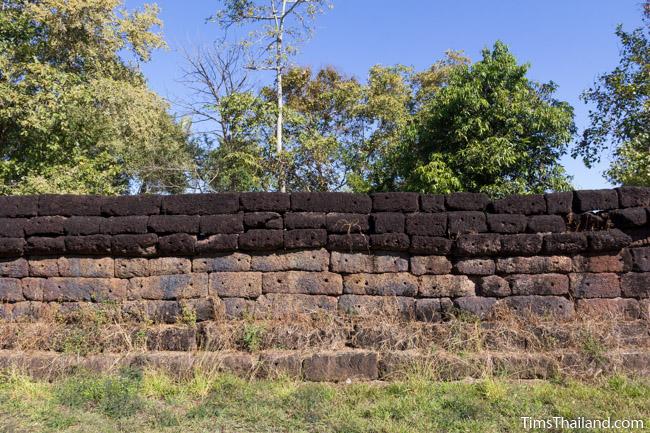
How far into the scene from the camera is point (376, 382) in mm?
5246

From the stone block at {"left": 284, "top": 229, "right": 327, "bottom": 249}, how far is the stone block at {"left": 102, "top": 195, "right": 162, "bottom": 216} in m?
1.60

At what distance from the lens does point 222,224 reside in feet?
A: 20.0

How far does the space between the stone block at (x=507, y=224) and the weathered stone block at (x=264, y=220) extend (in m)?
2.39

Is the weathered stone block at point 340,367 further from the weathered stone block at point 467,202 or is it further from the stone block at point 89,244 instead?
the stone block at point 89,244

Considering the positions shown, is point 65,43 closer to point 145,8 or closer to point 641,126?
point 145,8

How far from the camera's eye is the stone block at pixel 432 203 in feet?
20.0

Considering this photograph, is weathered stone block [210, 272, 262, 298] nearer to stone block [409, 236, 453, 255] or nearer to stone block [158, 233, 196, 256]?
stone block [158, 233, 196, 256]

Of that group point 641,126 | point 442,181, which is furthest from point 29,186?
point 641,126

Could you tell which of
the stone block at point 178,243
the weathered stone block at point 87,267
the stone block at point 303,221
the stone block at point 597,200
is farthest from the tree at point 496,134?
the weathered stone block at point 87,267

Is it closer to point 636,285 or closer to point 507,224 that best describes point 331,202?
point 507,224

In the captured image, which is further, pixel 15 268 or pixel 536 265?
pixel 15 268

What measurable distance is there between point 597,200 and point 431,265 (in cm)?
199

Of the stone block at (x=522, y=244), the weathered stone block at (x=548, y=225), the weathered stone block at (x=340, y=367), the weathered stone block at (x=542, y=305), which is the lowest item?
the weathered stone block at (x=340, y=367)

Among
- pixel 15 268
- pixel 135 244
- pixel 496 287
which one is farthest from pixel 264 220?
pixel 15 268
